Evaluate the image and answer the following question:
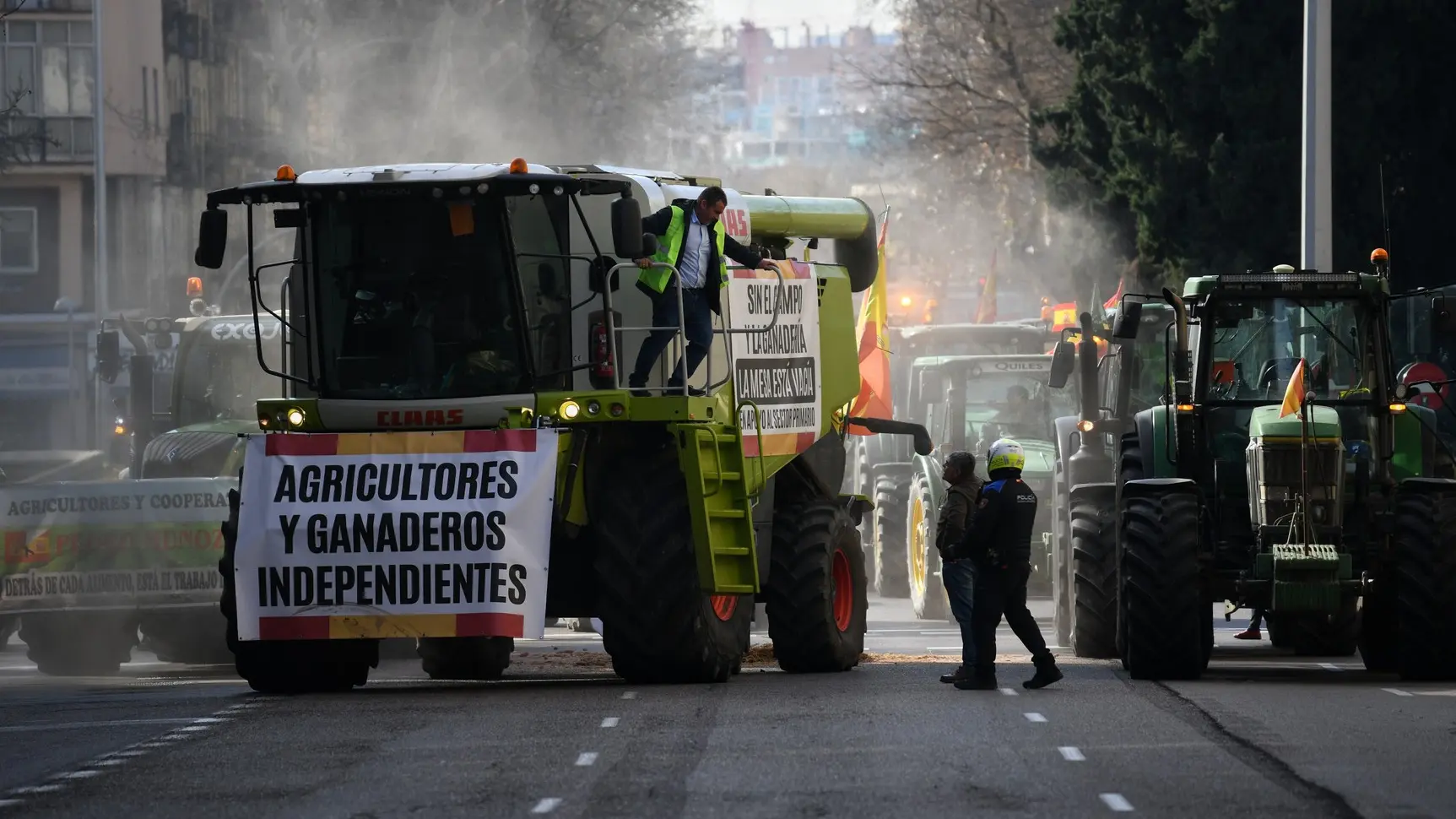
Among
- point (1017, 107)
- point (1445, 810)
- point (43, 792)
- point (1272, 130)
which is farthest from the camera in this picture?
point (1017, 107)

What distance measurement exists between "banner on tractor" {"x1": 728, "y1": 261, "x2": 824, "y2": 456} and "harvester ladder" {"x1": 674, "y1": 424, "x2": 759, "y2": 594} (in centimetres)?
105

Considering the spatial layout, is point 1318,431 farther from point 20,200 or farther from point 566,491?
point 20,200

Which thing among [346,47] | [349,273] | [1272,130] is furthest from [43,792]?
[346,47]

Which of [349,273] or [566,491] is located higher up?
[349,273]

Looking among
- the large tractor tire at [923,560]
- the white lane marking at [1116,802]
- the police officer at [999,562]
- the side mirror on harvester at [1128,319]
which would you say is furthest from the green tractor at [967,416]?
the white lane marking at [1116,802]

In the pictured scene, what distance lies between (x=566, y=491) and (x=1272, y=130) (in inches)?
859

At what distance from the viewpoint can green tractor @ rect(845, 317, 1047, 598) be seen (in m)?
30.9

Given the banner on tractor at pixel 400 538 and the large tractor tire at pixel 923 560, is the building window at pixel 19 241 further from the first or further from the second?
the banner on tractor at pixel 400 538

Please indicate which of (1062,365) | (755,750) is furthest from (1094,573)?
(755,750)

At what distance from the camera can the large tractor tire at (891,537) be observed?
3078cm

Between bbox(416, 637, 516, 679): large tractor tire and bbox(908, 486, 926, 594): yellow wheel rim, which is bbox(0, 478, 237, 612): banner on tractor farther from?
bbox(908, 486, 926, 594): yellow wheel rim

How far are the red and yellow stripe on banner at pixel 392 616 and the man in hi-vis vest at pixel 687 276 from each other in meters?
1.05

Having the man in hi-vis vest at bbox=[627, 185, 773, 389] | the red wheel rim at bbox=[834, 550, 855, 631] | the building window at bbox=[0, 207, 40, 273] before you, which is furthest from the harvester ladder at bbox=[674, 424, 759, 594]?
the building window at bbox=[0, 207, 40, 273]

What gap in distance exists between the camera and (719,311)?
720 inches
